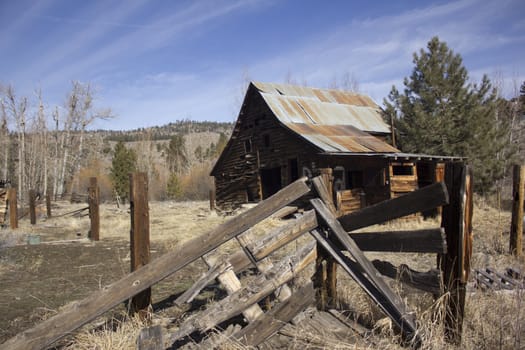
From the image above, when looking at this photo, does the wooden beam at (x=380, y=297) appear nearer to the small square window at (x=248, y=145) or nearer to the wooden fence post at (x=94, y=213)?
the wooden fence post at (x=94, y=213)

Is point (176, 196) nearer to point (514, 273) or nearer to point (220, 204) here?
point (220, 204)

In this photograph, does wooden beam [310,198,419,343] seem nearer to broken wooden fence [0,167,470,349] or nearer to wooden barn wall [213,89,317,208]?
broken wooden fence [0,167,470,349]

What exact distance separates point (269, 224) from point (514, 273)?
8.07m

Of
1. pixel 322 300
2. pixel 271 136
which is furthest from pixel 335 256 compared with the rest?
pixel 271 136

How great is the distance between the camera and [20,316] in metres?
4.99

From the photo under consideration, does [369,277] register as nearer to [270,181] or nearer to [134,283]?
[134,283]

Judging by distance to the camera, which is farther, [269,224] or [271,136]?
[271,136]

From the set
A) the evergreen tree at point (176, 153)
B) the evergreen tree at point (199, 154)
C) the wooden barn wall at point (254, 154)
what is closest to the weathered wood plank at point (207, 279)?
the wooden barn wall at point (254, 154)

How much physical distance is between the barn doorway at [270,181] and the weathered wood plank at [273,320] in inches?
608

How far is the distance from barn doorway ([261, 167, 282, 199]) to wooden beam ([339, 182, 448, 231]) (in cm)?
1539

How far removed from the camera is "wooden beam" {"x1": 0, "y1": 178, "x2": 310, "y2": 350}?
9.22 ft

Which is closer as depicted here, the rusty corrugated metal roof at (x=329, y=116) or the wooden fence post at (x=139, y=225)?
the wooden fence post at (x=139, y=225)

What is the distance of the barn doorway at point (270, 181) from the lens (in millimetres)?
19234

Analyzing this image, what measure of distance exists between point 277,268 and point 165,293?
3.05 meters
